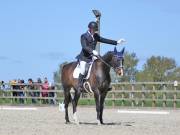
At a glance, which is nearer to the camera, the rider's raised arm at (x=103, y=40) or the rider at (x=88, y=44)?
the rider at (x=88, y=44)

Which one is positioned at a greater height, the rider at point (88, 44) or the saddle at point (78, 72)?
the rider at point (88, 44)

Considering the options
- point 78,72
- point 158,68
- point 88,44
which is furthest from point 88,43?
point 158,68

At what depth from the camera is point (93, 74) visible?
1520 cm

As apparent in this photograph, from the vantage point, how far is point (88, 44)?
15.1m

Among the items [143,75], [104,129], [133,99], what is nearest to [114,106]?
[133,99]

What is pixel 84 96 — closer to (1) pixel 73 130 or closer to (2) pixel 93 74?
(2) pixel 93 74

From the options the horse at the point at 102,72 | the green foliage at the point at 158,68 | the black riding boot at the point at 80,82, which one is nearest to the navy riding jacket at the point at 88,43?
the horse at the point at 102,72

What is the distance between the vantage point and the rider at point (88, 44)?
15.1 meters

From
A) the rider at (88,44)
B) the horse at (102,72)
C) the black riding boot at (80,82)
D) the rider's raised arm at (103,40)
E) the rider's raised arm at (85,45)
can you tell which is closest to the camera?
the horse at (102,72)

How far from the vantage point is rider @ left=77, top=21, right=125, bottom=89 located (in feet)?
49.4

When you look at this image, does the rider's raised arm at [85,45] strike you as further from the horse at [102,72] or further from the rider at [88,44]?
the horse at [102,72]

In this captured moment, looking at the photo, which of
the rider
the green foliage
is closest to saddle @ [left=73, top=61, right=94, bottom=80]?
the rider

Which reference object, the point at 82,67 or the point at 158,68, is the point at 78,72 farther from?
the point at 158,68

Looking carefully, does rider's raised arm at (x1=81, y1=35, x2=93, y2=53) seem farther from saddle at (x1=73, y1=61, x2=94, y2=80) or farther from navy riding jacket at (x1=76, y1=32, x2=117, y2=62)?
saddle at (x1=73, y1=61, x2=94, y2=80)
